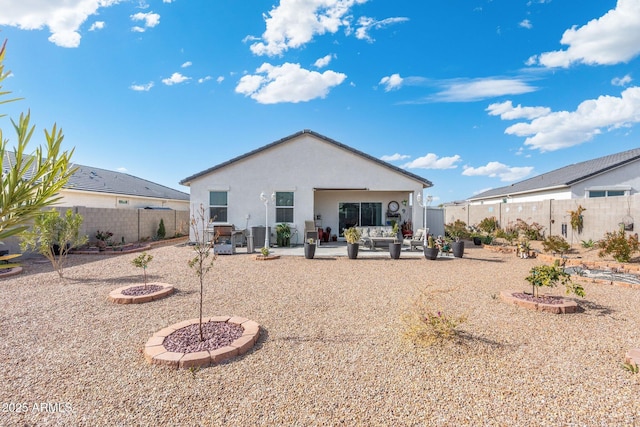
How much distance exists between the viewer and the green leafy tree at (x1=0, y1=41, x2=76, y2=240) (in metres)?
1.53

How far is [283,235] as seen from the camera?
14234 millimetres

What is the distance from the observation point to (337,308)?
562 centimetres

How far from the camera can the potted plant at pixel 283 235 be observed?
1423 cm

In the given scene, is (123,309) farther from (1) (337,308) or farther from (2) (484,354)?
(2) (484,354)

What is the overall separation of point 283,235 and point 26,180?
12.7m

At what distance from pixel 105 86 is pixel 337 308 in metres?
12.1

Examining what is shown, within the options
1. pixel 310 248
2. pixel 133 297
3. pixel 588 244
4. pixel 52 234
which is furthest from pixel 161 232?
pixel 588 244

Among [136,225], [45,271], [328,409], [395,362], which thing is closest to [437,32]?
[395,362]

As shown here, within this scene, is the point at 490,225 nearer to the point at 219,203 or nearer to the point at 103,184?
the point at 219,203

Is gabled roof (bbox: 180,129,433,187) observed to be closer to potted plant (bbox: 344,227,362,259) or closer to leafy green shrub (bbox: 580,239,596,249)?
potted plant (bbox: 344,227,362,259)

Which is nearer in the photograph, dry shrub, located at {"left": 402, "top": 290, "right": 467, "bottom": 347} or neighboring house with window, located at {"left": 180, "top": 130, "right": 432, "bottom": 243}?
dry shrub, located at {"left": 402, "top": 290, "right": 467, "bottom": 347}

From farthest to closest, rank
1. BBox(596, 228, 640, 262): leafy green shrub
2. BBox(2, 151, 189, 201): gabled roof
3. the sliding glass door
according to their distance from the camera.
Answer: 1. the sliding glass door
2. BBox(2, 151, 189, 201): gabled roof
3. BBox(596, 228, 640, 262): leafy green shrub

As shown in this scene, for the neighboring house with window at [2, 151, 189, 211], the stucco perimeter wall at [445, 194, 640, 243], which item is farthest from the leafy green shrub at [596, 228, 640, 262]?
the neighboring house with window at [2, 151, 189, 211]

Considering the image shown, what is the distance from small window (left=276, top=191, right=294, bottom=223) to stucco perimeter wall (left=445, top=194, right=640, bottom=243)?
41.7 feet
